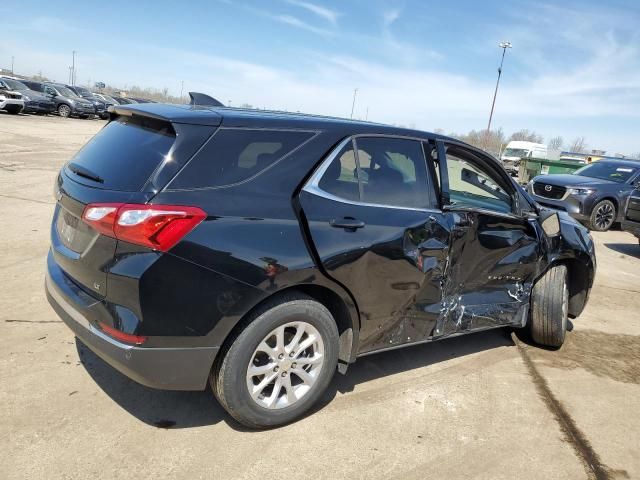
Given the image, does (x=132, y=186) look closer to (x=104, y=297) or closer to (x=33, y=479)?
(x=104, y=297)

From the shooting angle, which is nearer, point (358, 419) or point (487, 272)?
point (358, 419)

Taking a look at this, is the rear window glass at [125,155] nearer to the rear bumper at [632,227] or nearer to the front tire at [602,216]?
the rear bumper at [632,227]

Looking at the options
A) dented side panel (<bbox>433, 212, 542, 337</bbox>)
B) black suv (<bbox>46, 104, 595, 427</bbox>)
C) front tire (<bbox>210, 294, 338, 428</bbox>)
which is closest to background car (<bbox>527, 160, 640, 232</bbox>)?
dented side panel (<bbox>433, 212, 542, 337</bbox>)

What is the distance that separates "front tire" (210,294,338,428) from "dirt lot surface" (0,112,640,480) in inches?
6.8

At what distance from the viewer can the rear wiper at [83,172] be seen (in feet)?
9.06

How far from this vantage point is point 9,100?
2612cm

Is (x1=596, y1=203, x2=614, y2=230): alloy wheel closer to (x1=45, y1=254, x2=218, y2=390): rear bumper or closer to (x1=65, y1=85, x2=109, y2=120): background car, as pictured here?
(x1=45, y1=254, x2=218, y2=390): rear bumper

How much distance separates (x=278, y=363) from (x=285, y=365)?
49 mm

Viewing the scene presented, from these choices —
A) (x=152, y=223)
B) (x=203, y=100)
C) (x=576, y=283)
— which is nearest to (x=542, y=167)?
(x=576, y=283)

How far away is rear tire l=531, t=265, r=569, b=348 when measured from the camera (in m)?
4.51

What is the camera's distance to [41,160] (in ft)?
41.1

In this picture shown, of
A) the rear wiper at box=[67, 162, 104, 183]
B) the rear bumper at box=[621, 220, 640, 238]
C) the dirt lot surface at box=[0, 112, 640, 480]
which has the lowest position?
the dirt lot surface at box=[0, 112, 640, 480]

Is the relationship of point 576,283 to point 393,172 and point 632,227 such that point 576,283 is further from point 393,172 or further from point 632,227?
point 632,227

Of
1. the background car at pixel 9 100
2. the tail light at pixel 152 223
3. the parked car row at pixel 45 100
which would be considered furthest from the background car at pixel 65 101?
the tail light at pixel 152 223
